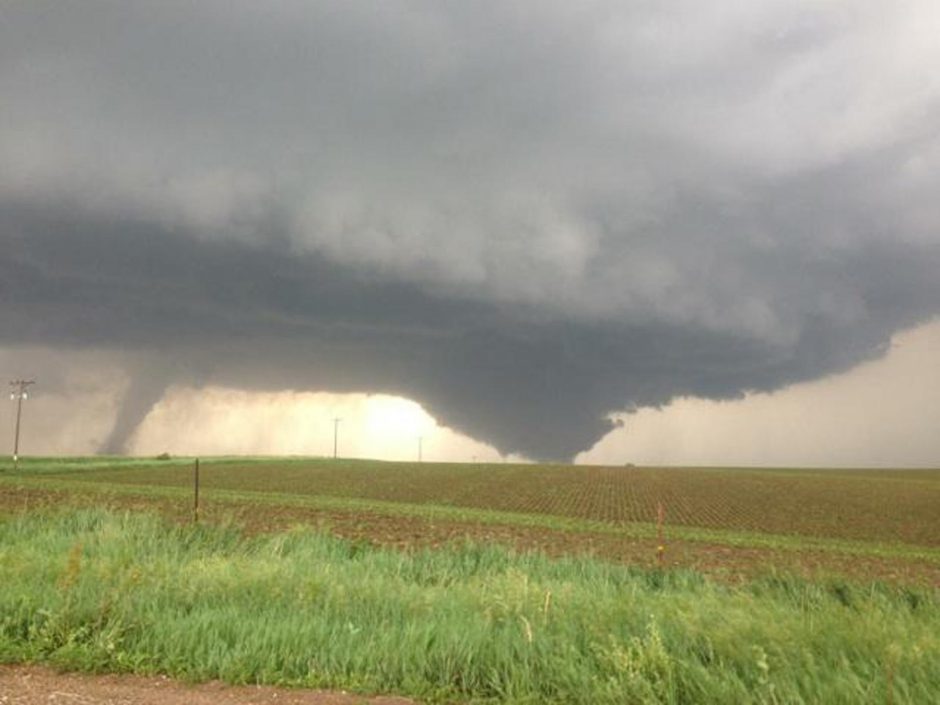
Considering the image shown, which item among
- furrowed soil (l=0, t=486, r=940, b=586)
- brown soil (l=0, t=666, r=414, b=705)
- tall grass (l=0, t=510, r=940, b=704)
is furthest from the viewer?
furrowed soil (l=0, t=486, r=940, b=586)

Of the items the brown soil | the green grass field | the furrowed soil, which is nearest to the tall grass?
the green grass field

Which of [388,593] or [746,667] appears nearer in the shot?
[746,667]

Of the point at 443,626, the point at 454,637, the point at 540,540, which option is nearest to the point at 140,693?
the point at 454,637

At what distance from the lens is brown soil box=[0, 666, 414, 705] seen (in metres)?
6.67

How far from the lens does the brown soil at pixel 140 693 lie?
6.67m

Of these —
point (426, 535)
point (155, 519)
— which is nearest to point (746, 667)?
point (155, 519)

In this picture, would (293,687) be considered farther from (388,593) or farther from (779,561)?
(779,561)

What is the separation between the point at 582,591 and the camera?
35.9 feet

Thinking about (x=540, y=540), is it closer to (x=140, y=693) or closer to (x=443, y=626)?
(x=443, y=626)

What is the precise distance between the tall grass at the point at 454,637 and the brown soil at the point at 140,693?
0.24 m

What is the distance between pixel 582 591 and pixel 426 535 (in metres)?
16.1

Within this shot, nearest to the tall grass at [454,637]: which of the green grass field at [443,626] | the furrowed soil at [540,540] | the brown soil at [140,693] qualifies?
the green grass field at [443,626]

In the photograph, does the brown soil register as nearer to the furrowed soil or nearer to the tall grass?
the tall grass

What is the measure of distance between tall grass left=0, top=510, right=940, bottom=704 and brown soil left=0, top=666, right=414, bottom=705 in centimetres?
24
